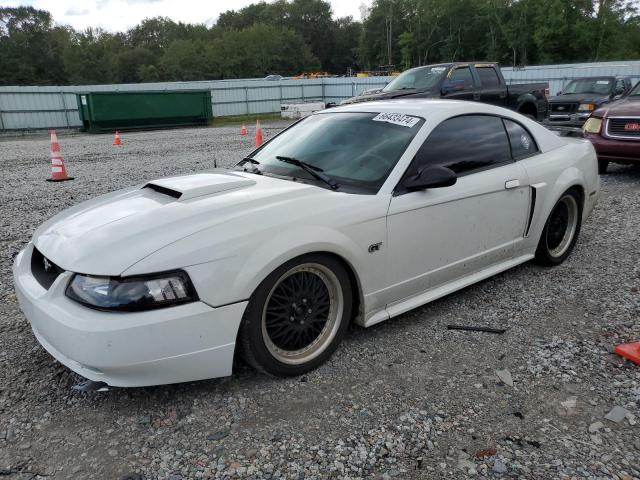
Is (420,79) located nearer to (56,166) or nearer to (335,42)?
(56,166)

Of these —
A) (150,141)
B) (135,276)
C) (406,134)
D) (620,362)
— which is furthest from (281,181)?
(150,141)

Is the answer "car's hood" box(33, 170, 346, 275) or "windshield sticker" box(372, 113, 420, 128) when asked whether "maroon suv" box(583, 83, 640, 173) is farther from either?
"car's hood" box(33, 170, 346, 275)

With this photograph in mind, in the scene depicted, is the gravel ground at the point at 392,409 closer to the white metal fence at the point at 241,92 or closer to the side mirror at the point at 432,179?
the side mirror at the point at 432,179

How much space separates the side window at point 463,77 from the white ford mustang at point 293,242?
23.1 feet

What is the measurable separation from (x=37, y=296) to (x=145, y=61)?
98.2 m

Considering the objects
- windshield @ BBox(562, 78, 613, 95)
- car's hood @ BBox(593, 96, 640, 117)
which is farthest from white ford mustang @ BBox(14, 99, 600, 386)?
windshield @ BBox(562, 78, 613, 95)

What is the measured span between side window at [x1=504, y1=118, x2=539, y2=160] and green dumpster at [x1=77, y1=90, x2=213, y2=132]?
19.3 m

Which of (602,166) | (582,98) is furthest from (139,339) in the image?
(582,98)

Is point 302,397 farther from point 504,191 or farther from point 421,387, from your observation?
point 504,191

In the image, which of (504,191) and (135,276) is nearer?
(135,276)

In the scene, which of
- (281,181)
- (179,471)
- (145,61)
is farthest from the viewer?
(145,61)

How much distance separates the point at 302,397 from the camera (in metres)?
2.68

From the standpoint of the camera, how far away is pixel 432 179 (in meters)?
3.08

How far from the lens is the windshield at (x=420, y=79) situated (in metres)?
10.8
